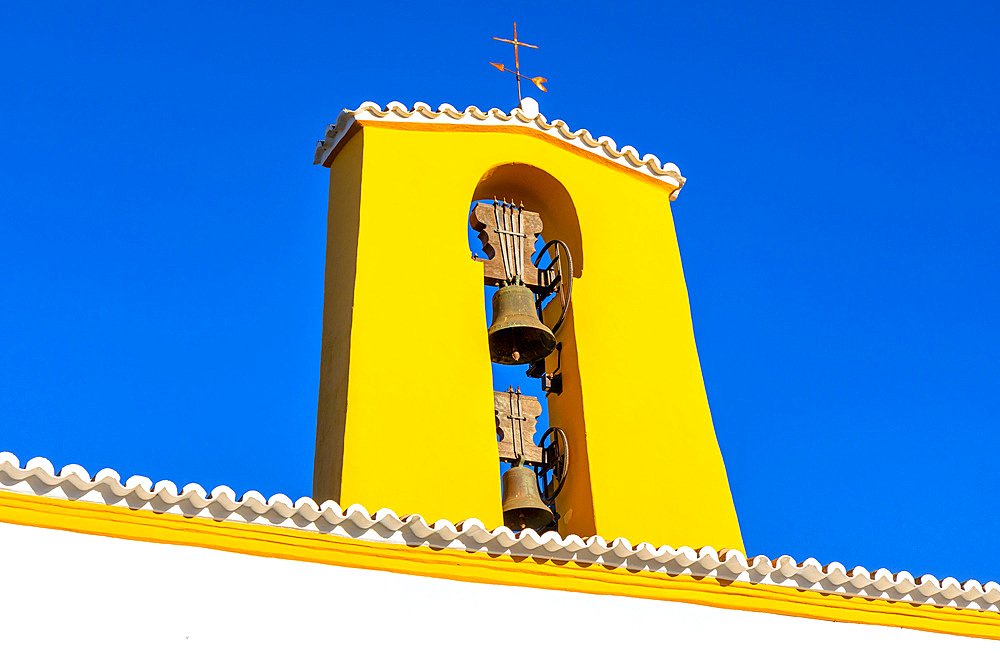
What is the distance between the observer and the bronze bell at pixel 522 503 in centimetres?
632

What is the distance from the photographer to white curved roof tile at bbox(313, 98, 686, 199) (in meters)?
7.07

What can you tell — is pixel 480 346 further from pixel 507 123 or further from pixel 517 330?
pixel 507 123

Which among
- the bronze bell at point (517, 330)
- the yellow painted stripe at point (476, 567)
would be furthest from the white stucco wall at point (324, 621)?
the bronze bell at point (517, 330)

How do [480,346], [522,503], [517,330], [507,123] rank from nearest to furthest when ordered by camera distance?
[522,503] < [480,346] < [517,330] < [507,123]

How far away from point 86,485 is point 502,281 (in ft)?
9.70

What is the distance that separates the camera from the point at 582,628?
17.1 ft

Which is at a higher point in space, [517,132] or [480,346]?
[517,132]

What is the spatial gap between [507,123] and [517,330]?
4.31ft

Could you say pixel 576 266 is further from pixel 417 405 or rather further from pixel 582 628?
pixel 582 628

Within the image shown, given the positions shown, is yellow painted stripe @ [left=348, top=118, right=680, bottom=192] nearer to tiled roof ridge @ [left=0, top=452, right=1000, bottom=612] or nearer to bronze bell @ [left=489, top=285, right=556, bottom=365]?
bronze bell @ [left=489, top=285, right=556, bottom=365]

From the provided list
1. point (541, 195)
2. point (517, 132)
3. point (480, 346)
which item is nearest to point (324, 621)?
point (480, 346)

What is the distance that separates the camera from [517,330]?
6.80 meters

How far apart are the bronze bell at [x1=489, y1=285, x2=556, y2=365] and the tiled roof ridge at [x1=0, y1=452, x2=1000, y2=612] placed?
1.62 m

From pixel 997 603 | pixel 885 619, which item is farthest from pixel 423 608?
pixel 997 603
